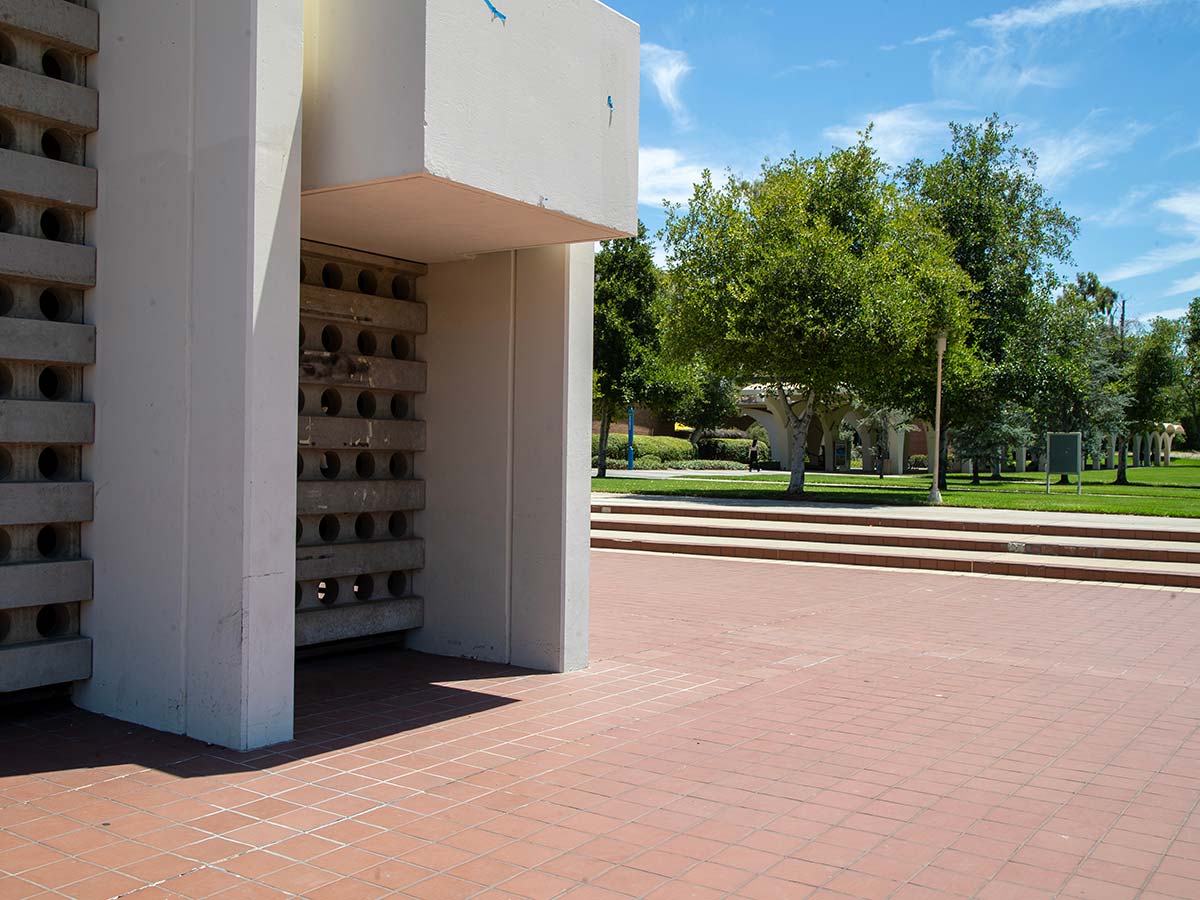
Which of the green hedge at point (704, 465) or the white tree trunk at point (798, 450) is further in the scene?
the green hedge at point (704, 465)

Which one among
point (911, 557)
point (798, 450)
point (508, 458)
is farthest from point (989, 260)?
point (508, 458)

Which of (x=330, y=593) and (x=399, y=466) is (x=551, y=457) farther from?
(x=330, y=593)

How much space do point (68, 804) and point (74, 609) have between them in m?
1.83

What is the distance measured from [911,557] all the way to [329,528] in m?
9.61

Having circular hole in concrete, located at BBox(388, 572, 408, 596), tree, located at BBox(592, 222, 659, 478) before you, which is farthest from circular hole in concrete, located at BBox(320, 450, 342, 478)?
tree, located at BBox(592, 222, 659, 478)

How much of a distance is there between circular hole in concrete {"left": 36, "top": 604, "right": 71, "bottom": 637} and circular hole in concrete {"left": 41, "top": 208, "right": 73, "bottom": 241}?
6.95 feet

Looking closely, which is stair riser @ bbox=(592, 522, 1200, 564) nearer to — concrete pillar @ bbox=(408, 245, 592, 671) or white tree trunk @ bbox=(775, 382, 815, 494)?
white tree trunk @ bbox=(775, 382, 815, 494)

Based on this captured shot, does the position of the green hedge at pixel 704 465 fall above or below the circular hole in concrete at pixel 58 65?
below

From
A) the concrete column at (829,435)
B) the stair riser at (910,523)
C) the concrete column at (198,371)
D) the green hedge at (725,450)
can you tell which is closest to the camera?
the concrete column at (198,371)

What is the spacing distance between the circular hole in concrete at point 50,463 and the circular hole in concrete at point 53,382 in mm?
307

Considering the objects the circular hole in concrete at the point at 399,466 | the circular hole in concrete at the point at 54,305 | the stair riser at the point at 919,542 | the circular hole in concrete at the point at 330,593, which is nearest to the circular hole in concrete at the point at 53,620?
the circular hole in concrete at the point at 54,305

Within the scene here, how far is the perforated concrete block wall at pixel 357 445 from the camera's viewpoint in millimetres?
7105

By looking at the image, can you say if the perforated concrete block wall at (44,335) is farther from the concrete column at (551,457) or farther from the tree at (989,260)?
the tree at (989,260)

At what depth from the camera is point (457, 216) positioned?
243 inches
